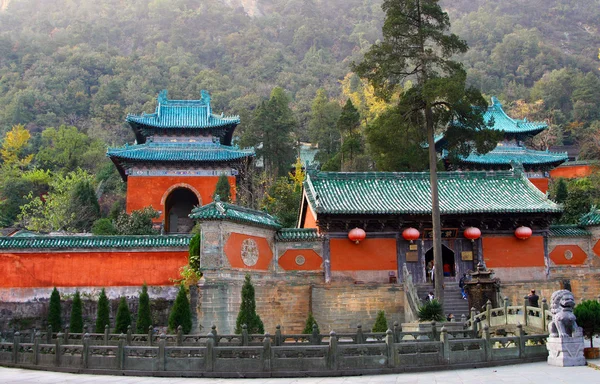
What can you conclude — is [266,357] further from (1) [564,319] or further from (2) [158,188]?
(2) [158,188]

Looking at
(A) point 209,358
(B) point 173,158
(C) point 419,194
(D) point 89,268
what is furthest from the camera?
(B) point 173,158

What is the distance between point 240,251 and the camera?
72.1ft

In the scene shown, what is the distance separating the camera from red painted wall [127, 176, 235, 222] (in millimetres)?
37094

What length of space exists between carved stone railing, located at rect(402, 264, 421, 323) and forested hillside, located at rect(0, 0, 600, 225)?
9033mm

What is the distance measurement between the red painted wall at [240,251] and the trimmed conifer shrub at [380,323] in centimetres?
476

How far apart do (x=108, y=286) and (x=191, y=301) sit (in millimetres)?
3469

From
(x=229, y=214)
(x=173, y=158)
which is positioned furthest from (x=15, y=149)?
(x=229, y=214)

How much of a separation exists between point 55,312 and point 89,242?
2746 millimetres

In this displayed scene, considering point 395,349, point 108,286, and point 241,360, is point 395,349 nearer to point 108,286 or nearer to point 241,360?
point 241,360

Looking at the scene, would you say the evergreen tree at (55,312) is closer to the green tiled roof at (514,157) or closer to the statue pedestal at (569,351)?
the statue pedestal at (569,351)

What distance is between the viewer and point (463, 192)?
25703 millimetres

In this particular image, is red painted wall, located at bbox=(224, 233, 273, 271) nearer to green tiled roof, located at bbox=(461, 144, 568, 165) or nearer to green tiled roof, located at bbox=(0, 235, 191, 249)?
green tiled roof, located at bbox=(0, 235, 191, 249)

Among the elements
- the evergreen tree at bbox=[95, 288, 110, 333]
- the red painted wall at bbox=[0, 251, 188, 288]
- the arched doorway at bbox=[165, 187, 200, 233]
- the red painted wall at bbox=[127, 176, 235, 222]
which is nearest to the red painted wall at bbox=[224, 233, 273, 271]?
the red painted wall at bbox=[0, 251, 188, 288]

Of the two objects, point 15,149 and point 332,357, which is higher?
point 15,149
